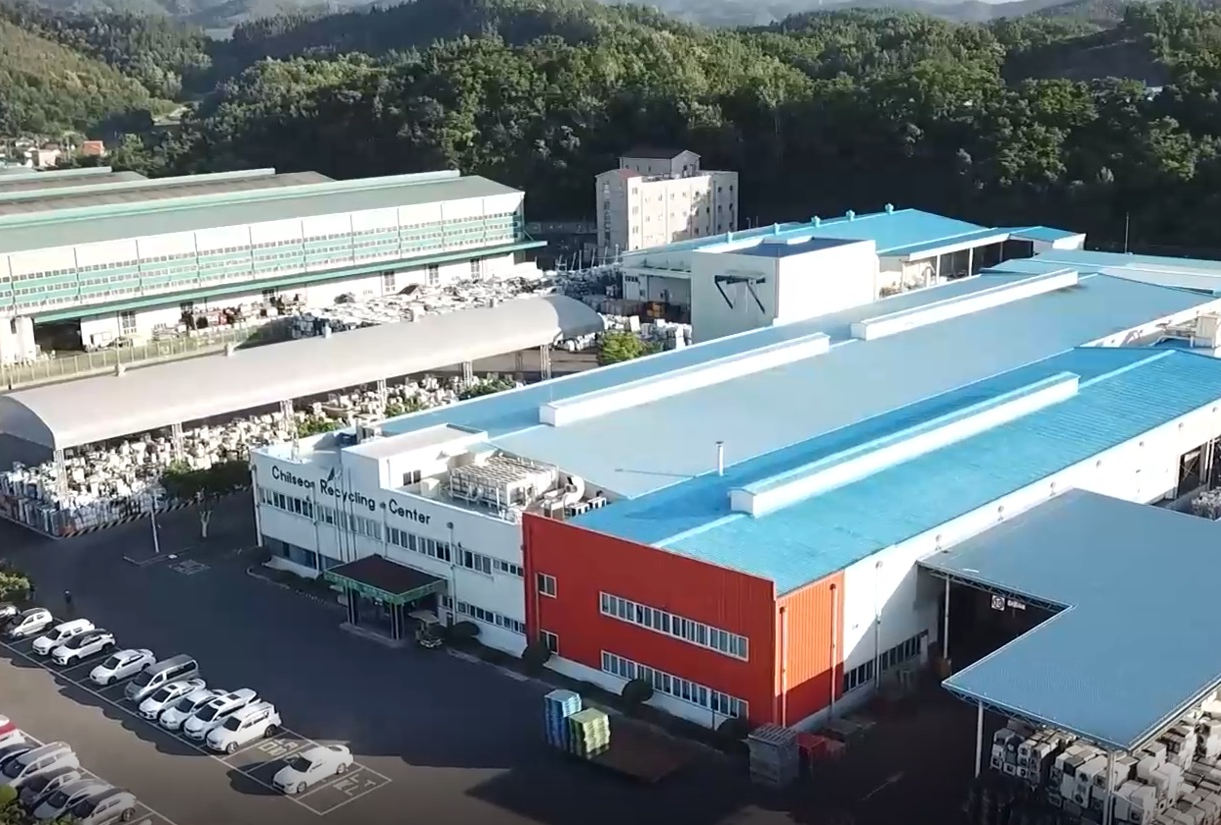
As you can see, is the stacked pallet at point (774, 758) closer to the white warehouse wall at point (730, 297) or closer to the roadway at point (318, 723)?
the roadway at point (318, 723)

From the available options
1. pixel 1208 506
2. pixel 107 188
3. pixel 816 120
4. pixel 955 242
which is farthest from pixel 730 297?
pixel 816 120

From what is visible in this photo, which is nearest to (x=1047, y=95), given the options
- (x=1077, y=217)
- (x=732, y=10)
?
(x=1077, y=217)

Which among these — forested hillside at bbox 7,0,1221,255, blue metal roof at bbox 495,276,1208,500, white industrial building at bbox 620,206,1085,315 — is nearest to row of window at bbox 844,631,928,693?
blue metal roof at bbox 495,276,1208,500

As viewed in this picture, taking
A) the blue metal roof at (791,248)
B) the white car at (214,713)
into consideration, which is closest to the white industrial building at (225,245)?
the blue metal roof at (791,248)

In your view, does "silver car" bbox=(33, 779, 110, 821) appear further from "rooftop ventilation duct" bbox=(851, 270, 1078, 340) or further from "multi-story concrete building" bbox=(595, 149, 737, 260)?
"multi-story concrete building" bbox=(595, 149, 737, 260)

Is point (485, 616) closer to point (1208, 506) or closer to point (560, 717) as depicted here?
point (560, 717)

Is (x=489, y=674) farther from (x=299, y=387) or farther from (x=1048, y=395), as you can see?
(x=299, y=387)
